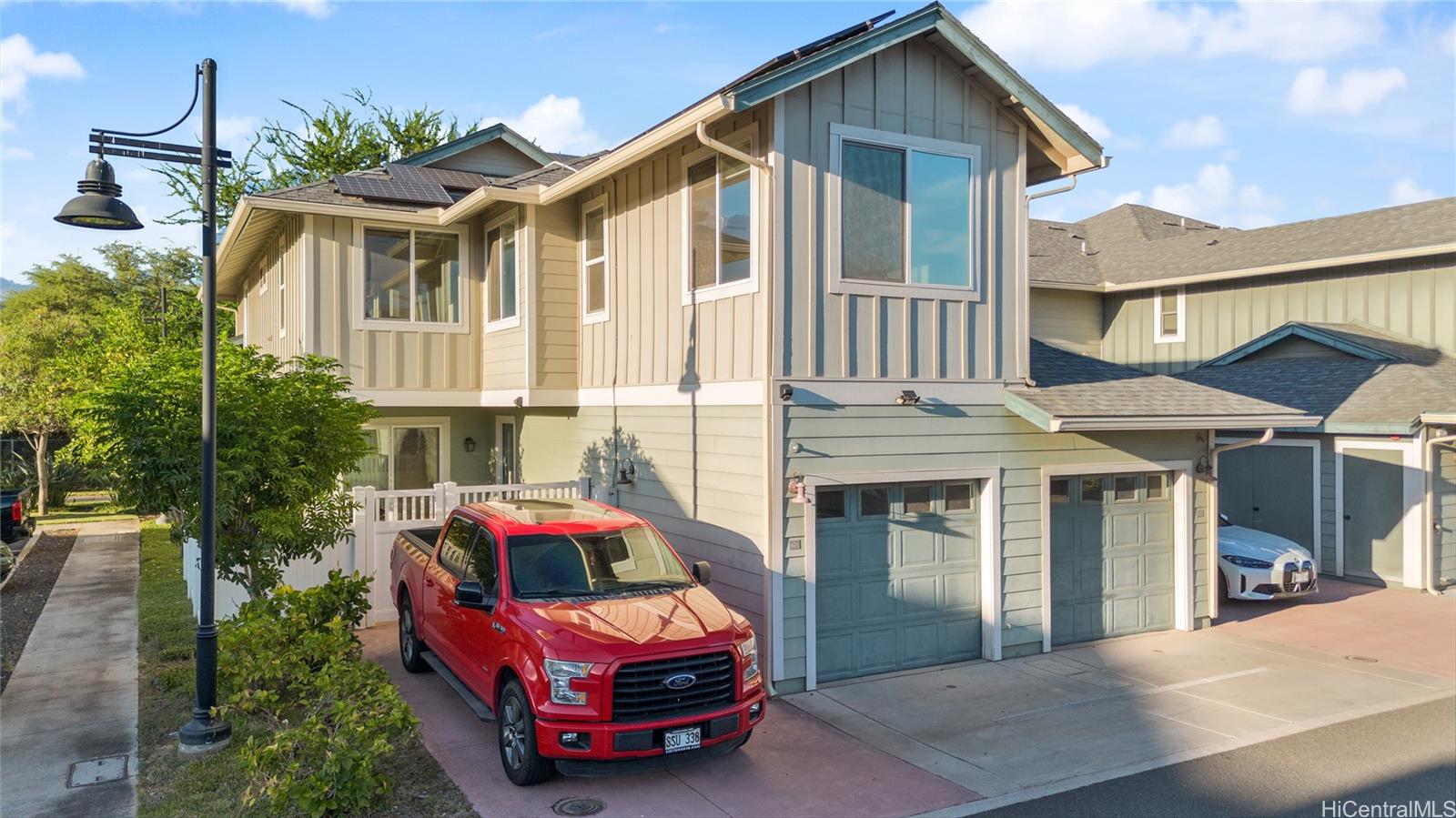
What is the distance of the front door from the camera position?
48.2 ft

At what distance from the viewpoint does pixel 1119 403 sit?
10.6 metres

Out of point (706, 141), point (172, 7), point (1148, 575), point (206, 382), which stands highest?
point (172, 7)

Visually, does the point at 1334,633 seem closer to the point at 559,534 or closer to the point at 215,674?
the point at 559,534

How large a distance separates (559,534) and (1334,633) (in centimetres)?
981

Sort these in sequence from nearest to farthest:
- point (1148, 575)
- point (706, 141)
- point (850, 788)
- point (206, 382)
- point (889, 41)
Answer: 1. point (850, 788)
2. point (206, 382)
3. point (706, 141)
4. point (889, 41)
5. point (1148, 575)

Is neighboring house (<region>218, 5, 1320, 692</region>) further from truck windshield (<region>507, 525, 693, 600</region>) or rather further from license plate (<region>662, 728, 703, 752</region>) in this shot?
license plate (<region>662, 728, 703, 752</region>)

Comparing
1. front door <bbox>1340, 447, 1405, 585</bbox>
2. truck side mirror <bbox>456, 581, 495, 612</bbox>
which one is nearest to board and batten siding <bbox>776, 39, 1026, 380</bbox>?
truck side mirror <bbox>456, 581, 495, 612</bbox>

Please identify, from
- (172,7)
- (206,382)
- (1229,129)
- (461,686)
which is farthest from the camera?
(1229,129)

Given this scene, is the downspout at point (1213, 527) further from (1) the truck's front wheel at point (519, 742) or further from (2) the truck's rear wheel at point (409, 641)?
(2) the truck's rear wheel at point (409, 641)

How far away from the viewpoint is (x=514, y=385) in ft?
42.5

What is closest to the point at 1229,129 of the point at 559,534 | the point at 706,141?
the point at 706,141

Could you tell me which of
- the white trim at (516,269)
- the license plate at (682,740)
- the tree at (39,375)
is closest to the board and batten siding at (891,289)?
the license plate at (682,740)

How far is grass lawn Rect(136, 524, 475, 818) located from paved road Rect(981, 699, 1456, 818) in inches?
155

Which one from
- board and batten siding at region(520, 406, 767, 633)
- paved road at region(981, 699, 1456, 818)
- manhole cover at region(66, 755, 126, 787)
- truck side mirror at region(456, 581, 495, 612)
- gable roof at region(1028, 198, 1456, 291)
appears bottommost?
paved road at region(981, 699, 1456, 818)
